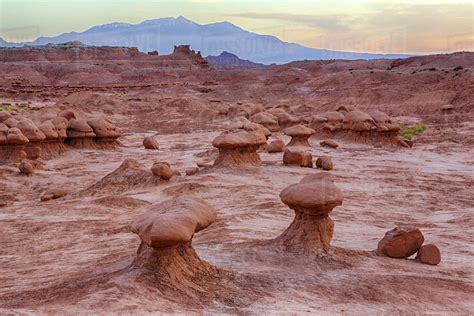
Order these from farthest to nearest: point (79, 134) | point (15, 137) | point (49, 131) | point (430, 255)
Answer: point (79, 134) → point (49, 131) → point (15, 137) → point (430, 255)

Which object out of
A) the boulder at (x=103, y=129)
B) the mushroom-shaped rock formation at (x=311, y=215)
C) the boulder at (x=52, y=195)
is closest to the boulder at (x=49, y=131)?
the boulder at (x=103, y=129)

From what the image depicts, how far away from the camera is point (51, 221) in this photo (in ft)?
39.0

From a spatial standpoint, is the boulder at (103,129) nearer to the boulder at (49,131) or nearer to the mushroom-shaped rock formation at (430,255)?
the boulder at (49,131)

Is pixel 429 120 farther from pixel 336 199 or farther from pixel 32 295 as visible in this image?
pixel 32 295

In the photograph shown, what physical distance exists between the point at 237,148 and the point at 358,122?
8261mm

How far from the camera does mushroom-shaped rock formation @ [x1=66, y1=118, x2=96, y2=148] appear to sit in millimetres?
22000

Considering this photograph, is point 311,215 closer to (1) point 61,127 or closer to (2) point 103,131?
(1) point 61,127

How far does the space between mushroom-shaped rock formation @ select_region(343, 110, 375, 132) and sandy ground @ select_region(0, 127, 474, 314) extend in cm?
254

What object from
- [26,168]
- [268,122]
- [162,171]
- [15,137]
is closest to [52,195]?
[162,171]

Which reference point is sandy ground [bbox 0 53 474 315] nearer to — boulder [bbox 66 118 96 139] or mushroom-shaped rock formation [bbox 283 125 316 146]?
mushroom-shaped rock formation [bbox 283 125 316 146]

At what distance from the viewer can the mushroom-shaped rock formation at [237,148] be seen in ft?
51.9

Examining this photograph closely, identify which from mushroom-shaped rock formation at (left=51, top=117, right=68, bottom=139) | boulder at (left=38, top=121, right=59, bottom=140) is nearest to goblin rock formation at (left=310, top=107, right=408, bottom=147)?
mushroom-shaped rock formation at (left=51, top=117, right=68, bottom=139)

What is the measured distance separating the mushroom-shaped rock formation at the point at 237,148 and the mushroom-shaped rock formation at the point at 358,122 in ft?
24.3

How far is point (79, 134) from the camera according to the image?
72.1 feet
